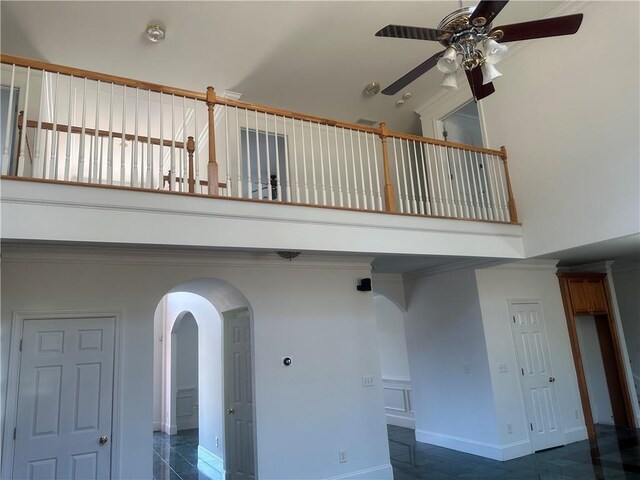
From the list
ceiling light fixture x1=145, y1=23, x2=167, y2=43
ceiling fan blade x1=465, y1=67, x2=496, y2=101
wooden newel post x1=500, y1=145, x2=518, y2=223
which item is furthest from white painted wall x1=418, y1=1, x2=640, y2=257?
ceiling light fixture x1=145, y1=23, x2=167, y2=43

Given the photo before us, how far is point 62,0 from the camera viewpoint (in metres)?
4.32

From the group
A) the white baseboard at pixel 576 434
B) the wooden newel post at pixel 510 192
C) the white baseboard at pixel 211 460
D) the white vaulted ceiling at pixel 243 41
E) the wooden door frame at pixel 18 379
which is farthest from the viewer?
the white baseboard at pixel 576 434

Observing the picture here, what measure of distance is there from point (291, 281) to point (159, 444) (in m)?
4.64

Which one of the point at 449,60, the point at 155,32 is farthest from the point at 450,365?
the point at 155,32

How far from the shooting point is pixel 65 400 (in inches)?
153

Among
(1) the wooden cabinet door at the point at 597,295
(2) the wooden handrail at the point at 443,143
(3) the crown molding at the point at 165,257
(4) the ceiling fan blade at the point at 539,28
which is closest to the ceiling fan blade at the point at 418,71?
(4) the ceiling fan blade at the point at 539,28

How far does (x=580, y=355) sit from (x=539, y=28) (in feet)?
17.2

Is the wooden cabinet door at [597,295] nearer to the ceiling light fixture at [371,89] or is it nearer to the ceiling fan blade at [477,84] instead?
the ceiling light fixture at [371,89]

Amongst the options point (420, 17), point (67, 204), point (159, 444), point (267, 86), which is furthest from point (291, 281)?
point (159, 444)

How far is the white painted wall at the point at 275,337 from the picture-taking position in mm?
3955

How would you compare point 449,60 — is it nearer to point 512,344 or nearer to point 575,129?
point 575,129

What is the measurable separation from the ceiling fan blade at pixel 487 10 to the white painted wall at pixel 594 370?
6178mm

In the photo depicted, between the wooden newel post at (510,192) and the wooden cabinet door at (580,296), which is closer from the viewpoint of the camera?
the wooden newel post at (510,192)

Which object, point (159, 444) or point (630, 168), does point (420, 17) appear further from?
point (159, 444)
